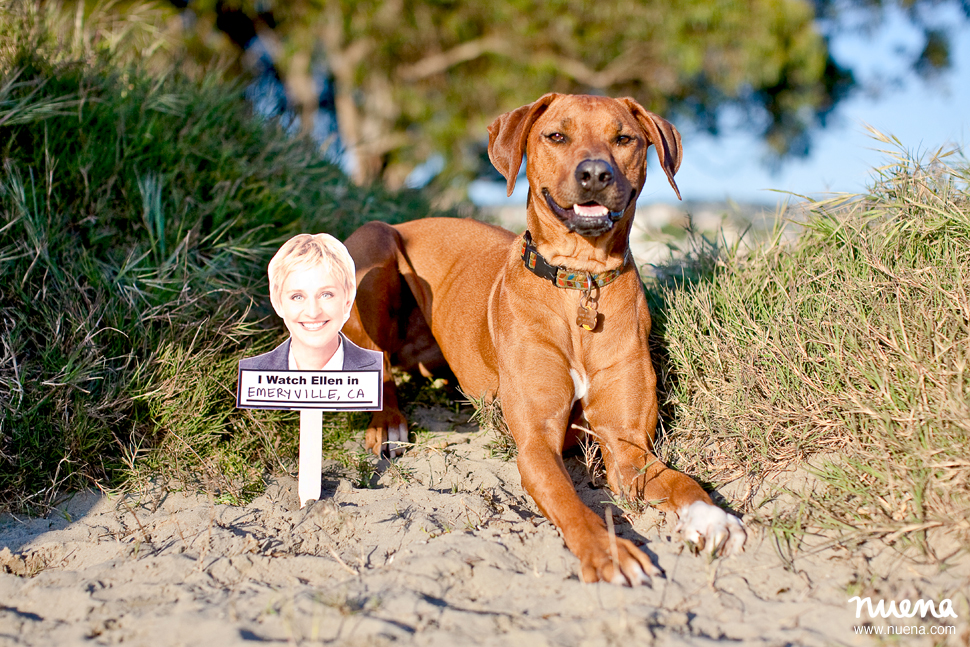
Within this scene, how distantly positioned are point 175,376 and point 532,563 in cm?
220

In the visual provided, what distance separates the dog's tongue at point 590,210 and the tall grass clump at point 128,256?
6.07 feet

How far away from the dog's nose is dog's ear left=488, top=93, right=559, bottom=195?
0.45 meters

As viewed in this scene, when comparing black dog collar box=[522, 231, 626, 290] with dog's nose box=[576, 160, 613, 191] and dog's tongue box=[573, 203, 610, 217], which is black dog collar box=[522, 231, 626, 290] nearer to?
dog's tongue box=[573, 203, 610, 217]

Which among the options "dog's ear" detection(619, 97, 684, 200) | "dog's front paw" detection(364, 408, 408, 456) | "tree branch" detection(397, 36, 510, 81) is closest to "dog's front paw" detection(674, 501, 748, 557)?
"dog's ear" detection(619, 97, 684, 200)

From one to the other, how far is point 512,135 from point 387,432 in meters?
1.68

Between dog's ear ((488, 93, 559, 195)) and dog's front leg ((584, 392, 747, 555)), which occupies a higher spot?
dog's ear ((488, 93, 559, 195))

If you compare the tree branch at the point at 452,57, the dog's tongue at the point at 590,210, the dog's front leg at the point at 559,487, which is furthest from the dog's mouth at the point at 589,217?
the tree branch at the point at 452,57

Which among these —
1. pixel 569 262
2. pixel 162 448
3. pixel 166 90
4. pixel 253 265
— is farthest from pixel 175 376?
pixel 166 90

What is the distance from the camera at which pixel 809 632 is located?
2150mm

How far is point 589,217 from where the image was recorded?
308 centimetres

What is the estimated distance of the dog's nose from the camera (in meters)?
3.03

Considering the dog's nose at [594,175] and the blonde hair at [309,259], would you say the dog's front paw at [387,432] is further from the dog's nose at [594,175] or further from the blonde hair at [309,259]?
the dog's nose at [594,175]

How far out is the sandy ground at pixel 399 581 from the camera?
84.7 inches

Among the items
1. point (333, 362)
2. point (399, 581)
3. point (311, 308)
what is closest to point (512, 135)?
point (311, 308)
